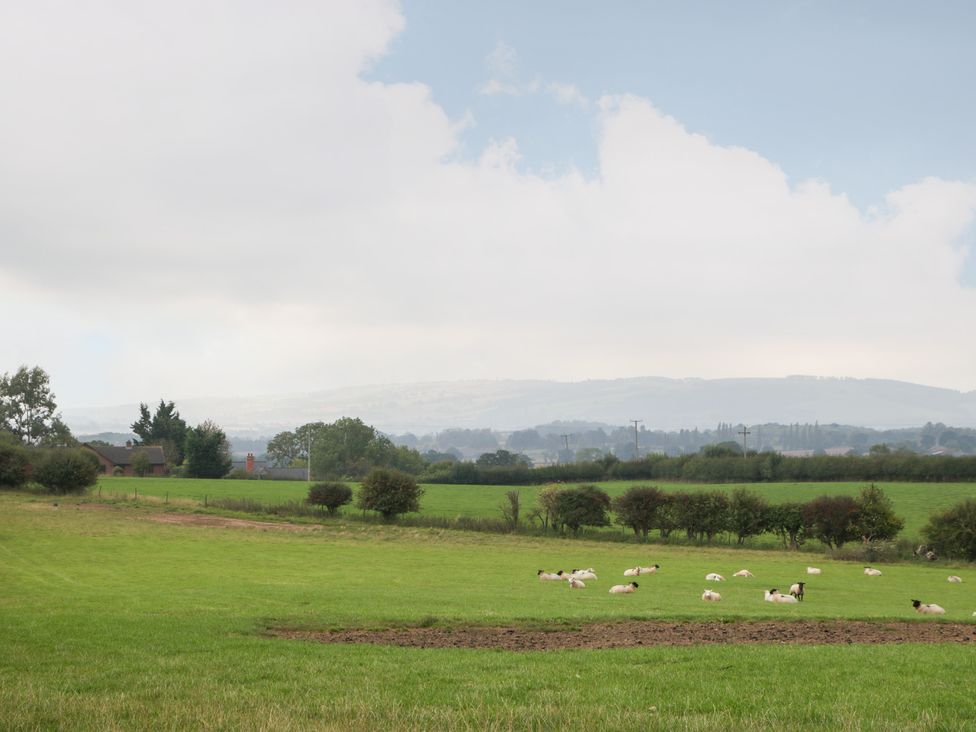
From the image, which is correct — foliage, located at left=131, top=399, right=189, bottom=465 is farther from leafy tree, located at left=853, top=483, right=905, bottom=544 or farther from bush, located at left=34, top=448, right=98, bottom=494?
leafy tree, located at left=853, top=483, right=905, bottom=544

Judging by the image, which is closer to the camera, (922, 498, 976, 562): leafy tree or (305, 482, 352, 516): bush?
(922, 498, 976, 562): leafy tree

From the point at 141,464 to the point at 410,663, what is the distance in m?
138

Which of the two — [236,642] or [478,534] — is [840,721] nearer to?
[236,642]

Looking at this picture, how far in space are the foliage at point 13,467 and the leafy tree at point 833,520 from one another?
73.7m

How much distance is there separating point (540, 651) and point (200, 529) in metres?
47.8

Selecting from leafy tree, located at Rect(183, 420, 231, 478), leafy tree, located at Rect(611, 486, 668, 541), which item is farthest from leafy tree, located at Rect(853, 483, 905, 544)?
leafy tree, located at Rect(183, 420, 231, 478)

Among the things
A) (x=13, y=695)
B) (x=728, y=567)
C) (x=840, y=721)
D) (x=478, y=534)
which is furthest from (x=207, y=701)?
(x=478, y=534)

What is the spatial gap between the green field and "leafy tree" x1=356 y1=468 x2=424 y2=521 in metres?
34.7

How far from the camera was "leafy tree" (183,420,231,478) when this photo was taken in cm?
13538

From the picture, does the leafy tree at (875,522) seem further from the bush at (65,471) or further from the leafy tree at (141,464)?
the leafy tree at (141,464)

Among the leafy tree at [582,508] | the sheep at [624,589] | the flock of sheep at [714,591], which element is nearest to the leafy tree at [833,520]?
the leafy tree at [582,508]

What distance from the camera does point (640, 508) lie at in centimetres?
6450

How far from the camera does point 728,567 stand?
43094mm

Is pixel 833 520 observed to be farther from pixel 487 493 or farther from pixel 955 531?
pixel 487 493
